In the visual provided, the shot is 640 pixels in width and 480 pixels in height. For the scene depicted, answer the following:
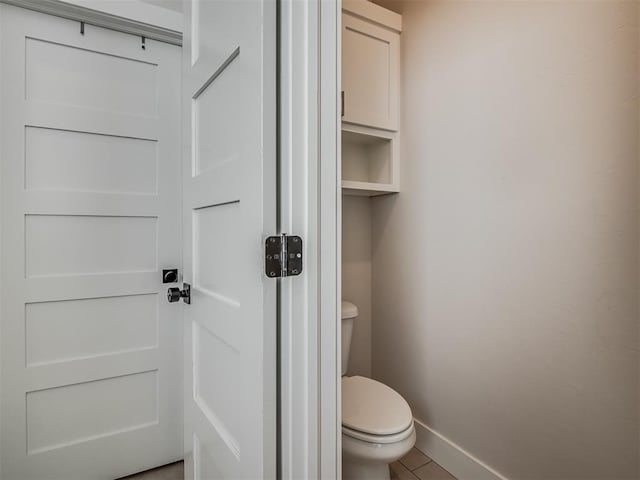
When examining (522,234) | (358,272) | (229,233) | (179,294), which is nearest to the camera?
(229,233)

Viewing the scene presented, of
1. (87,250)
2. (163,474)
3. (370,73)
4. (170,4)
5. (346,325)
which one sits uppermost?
(170,4)

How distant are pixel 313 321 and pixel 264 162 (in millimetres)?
345

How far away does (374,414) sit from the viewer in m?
1.33

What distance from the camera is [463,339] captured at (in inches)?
60.8

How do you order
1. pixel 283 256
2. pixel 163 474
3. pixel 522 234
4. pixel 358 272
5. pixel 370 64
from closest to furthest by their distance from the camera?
1. pixel 283 256
2. pixel 522 234
3. pixel 163 474
4. pixel 370 64
5. pixel 358 272

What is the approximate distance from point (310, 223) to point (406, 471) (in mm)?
1380

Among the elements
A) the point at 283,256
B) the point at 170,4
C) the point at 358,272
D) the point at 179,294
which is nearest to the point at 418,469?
the point at 358,272

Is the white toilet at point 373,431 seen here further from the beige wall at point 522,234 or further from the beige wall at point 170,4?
the beige wall at point 170,4

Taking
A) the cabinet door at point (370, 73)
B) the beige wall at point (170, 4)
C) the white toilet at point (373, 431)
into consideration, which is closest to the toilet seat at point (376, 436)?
the white toilet at point (373, 431)

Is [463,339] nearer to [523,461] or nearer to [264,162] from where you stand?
[523,461]

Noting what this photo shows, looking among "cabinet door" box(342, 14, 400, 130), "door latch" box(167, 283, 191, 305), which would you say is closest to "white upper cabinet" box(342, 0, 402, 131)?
"cabinet door" box(342, 14, 400, 130)

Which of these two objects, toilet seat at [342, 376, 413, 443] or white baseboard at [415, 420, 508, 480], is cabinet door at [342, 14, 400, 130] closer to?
toilet seat at [342, 376, 413, 443]

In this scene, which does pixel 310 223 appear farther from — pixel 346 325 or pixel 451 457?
pixel 451 457

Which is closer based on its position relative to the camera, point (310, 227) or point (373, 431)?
point (310, 227)
